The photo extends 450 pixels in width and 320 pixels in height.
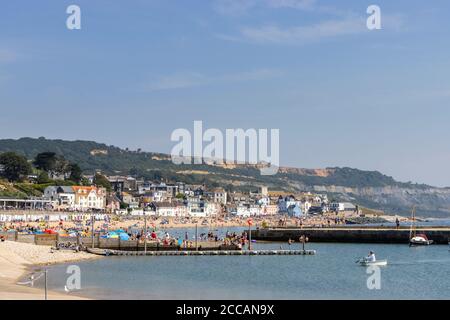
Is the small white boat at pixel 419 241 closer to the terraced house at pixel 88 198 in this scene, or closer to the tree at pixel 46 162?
the terraced house at pixel 88 198

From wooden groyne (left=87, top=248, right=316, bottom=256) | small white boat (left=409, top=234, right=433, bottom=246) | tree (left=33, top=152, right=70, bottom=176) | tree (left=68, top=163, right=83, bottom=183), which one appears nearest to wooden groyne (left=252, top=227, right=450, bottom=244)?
small white boat (left=409, top=234, right=433, bottom=246)

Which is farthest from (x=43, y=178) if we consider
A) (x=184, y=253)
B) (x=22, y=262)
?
(x=22, y=262)

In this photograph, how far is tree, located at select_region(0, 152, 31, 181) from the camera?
6703 inches

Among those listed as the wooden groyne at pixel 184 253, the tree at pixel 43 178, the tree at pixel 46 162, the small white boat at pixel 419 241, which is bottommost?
the wooden groyne at pixel 184 253

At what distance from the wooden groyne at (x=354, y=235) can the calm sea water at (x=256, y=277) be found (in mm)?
16435

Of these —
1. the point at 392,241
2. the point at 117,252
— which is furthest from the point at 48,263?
the point at 392,241

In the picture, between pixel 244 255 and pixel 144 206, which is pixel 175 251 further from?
pixel 144 206

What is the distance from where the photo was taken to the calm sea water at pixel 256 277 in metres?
36.9

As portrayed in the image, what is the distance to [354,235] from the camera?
83.4 meters

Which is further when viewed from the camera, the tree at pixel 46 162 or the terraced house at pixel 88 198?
the tree at pixel 46 162

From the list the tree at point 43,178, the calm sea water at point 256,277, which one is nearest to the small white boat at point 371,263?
the calm sea water at point 256,277

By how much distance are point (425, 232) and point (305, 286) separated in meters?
44.4

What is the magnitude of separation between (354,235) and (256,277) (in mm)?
40263

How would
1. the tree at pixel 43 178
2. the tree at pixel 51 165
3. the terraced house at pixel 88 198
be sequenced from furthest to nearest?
the tree at pixel 51 165
the tree at pixel 43 178
the terraced house at pixel 88 198
